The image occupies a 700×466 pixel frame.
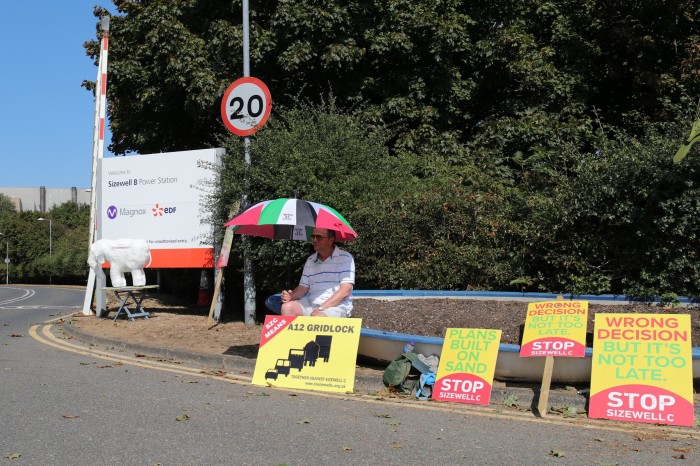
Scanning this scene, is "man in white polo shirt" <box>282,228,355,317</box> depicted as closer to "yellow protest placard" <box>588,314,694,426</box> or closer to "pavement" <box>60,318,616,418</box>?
"pavement" <box>60,318,616,418</box>

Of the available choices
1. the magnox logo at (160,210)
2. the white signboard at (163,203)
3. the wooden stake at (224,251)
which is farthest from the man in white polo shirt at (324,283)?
the magnox logo at (160,210)

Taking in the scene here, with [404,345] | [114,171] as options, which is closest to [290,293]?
[404,345]

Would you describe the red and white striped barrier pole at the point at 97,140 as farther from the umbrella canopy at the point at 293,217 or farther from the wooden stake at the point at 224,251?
the umbrella canopy at the point at 293,217

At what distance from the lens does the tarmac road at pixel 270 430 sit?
4.90m

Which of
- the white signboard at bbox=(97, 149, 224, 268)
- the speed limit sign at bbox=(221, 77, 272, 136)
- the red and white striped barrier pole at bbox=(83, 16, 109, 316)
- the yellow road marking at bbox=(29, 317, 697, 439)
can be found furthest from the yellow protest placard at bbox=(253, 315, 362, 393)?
the red and white striped barrier pole at bbox=(83, 16, 109, 316)

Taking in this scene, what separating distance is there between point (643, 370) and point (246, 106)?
766 cm

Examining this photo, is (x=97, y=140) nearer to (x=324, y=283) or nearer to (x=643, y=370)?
(x=324, y=283)

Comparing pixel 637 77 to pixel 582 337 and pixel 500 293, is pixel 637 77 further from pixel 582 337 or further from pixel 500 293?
pixel 582 337

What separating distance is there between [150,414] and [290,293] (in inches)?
96.6

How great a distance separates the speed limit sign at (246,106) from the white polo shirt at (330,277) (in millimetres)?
4131

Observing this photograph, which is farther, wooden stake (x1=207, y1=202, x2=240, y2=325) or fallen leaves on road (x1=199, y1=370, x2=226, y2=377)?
wooden stake (x1=207, y1=202, x2=240, y2=325)

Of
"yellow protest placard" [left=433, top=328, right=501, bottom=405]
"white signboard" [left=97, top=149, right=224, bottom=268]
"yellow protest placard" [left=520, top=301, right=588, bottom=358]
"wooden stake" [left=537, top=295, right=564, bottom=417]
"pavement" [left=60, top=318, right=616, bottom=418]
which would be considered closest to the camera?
"wooden stake" [left=537, top=295, right=564, bottom=417]

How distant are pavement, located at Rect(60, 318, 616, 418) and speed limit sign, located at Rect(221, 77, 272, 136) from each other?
3.97 metres

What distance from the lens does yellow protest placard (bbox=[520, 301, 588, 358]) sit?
6625 millimetres
